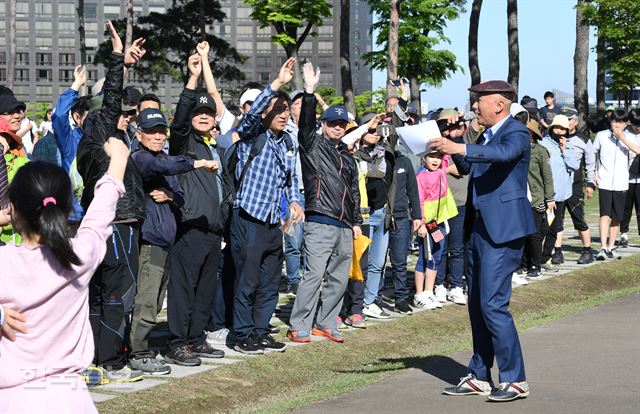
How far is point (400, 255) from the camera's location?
13312 mm

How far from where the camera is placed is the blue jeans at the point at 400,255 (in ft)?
43.2

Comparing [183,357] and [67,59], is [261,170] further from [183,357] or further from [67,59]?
[67,59]

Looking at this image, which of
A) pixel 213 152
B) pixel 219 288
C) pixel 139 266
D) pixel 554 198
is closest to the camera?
pixel 139 266

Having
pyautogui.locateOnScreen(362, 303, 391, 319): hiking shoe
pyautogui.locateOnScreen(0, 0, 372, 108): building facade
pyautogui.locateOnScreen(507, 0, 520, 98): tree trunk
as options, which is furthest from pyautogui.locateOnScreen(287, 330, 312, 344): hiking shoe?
pyautogui.locateOnScreen(0, 0, 372, 108): building facade

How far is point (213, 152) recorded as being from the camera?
10.3 m

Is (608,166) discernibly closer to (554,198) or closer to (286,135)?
(554,198)

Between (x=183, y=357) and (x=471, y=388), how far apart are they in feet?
7.92

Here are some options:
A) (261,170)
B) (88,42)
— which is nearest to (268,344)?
(261,170)

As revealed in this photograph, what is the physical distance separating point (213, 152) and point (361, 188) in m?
2.54

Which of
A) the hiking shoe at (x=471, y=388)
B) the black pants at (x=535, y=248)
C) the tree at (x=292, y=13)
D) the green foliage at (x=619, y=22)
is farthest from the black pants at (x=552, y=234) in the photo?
the tree at (x=292, y=13)

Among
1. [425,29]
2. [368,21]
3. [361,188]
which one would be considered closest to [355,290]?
[361,188]

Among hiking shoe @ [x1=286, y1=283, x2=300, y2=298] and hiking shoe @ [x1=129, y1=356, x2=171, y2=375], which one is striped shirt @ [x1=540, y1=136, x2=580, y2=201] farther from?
hiking shoe @ [x1=129, y1=356, x2=171, y2=375]

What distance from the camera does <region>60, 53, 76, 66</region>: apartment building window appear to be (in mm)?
137875

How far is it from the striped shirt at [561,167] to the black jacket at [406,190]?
426 centimetres
